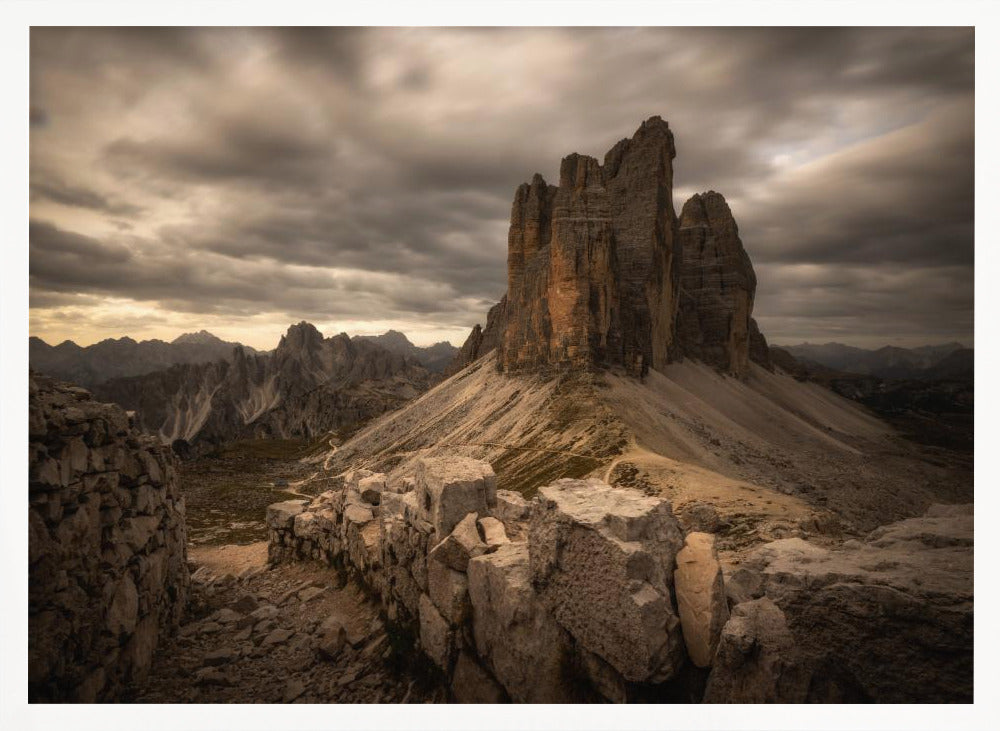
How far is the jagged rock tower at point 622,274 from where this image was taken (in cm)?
6550

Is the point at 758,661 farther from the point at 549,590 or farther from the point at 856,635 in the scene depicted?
the point at 549,590

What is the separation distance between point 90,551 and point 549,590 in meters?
9.96

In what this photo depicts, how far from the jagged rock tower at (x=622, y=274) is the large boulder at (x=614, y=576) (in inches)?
2145

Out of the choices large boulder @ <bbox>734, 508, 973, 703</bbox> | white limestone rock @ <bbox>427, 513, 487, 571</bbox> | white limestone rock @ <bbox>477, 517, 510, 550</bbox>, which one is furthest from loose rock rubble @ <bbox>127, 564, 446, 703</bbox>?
large boulder @ <bbox>734, 508, 973, 703</bbox>

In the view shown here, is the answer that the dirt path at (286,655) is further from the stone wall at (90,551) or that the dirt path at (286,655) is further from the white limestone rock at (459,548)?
the white limestone rock at (459,548)

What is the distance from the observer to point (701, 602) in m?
7.95

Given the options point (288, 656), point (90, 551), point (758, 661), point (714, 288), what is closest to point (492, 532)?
point (758, 661)

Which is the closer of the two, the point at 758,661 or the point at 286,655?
the point at 758,661

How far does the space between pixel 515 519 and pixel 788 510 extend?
17865 mm

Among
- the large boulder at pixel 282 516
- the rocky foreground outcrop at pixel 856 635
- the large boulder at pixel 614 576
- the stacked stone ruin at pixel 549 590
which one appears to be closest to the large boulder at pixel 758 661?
the rocky foreground outcrop at pixel 856 635

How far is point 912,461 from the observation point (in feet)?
187
